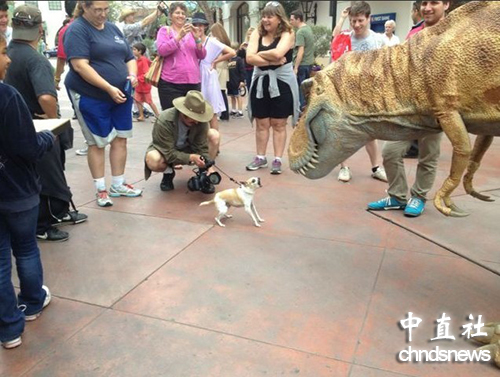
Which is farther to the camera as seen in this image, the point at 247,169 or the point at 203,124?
the point at 247,169

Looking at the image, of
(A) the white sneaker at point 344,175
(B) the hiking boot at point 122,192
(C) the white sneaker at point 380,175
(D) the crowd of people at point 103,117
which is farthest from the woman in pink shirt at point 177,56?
(C) the white sneaker at point 380,175

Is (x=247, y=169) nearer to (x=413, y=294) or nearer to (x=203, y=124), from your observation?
(x=203, y=124)

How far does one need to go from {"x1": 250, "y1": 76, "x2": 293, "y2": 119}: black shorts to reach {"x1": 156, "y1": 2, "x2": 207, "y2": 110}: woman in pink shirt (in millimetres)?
847

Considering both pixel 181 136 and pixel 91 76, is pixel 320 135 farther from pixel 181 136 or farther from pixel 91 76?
pixel 181 136

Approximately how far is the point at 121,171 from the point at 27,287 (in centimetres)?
245

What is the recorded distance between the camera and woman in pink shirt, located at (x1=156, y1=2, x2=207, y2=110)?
223 inches

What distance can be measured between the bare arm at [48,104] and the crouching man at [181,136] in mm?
1286

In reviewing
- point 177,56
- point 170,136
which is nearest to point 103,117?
point 170,136

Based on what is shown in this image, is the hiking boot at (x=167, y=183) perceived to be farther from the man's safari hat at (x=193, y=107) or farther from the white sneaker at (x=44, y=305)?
the white sneaker at (x=44, y=305)

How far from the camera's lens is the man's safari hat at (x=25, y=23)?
12.5 feet

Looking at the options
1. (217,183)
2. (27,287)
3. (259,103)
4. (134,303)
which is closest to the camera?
(27,287)

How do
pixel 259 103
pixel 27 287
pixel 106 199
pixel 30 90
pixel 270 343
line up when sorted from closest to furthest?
1. pixel 270 343
2. pixel 27 287
3. pixel 30 90
4. pixel 106 199
5. pixel 259 103

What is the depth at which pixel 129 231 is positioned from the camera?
421 centimetres

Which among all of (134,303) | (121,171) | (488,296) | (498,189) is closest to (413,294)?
(488,296)
